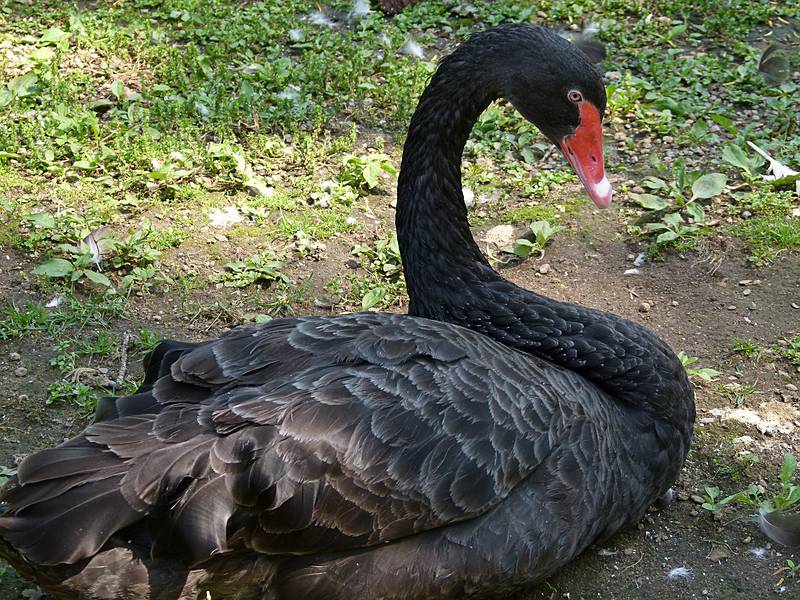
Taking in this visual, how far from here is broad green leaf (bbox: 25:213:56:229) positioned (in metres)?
4.72

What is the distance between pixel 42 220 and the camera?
4734mm

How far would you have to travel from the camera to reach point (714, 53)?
6590mm

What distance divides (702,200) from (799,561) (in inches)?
94.5

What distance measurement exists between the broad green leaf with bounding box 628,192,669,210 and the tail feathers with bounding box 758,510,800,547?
2.09 m

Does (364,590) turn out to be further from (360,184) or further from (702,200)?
(702,200)

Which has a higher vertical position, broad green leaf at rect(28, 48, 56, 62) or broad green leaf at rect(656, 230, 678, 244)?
broad green leaf at rect(28, 48, 56, 62)

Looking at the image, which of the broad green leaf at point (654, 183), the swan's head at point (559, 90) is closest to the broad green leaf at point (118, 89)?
the swan's head at point (559, 90)

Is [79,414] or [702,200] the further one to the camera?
[702,200]

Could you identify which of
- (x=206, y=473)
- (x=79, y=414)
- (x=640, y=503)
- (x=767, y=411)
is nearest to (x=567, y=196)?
(x=767, y=411)

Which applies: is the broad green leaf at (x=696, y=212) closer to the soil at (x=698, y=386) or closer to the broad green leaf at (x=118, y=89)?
the soil at (x=698, y=386)

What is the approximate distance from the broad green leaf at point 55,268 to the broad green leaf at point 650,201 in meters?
2.87

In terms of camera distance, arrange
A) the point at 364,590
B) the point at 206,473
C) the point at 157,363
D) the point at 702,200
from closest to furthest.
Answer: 1. the point at 206,473
2. the point at 364,590
3. the point at 157,363
4. the point at 702,200

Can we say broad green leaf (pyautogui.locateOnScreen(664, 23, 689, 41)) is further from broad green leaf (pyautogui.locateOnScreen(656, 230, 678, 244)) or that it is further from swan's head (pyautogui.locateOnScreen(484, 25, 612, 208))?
swan's head (pyautogui.locateOnScreen(484, 25, 612, 208))

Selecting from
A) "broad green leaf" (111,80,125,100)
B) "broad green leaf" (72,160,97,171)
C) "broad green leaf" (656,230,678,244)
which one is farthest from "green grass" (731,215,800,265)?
"broad green leaf" (111,80,125,100)
